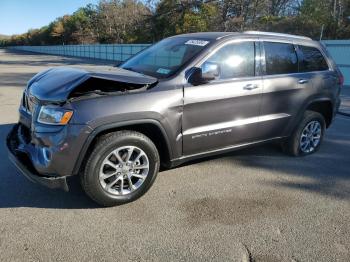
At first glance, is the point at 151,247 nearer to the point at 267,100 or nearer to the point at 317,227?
the point at 317,227

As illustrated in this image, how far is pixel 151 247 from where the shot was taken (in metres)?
3.12

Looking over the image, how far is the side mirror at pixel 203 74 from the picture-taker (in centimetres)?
398

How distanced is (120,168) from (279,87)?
2421mm

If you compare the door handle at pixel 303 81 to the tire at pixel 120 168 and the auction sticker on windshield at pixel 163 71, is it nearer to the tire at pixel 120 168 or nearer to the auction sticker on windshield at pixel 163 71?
the auction sticker on windshield at pixel 163 71

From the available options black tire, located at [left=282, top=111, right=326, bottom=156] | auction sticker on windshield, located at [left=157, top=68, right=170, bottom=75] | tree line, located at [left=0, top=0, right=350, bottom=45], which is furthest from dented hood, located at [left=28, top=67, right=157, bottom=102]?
tree line, located at [left=0, top=0, right=350, bottom=45]

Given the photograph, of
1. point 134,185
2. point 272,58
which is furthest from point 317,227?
point 272,58

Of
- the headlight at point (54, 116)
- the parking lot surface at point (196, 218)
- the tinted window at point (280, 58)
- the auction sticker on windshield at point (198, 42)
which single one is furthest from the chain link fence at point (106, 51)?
the headlight at point (54, 116)

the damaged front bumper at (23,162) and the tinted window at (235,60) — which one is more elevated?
the tinted window at (235,60)

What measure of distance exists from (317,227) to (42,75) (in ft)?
11.2

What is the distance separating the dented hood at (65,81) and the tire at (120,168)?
54cm

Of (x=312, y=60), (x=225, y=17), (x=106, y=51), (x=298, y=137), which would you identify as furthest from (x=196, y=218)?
(x=106, y=51)

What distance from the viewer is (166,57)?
14.8 ft

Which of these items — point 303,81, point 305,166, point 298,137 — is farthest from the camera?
point 298,137

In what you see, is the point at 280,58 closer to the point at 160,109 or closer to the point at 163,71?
the point at 163,71
